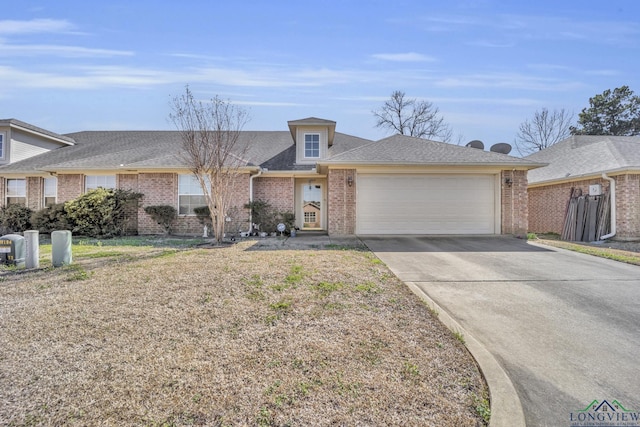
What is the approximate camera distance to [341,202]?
39.0 ft

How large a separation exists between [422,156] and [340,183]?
336cm

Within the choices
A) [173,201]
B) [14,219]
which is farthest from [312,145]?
[14,219]

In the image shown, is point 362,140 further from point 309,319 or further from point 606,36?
point 309,319

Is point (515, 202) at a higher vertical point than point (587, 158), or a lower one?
lower

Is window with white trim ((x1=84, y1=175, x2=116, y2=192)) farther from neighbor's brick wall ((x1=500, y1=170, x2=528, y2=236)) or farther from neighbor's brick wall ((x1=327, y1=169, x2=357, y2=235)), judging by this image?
neighbor's brick wall ((x1=500, y1=170, x2=528, y2=236))

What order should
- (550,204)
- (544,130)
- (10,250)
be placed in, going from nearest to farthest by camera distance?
(10,250) → (550,204) → (544,130)

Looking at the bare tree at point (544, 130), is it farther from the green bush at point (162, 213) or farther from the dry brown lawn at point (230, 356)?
the dry brown lawn at point (230, 356)

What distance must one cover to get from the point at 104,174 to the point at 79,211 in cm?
226

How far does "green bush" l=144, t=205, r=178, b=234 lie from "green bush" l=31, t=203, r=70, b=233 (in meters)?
3.17

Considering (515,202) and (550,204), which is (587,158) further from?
(515,202)

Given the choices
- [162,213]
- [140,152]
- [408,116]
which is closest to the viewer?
[162,213]

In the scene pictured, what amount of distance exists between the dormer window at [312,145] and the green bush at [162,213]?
6.41 meters

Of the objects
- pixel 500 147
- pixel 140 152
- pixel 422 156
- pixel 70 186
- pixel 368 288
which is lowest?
pixel 368 288

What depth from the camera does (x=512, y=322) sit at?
3732 millimetres
